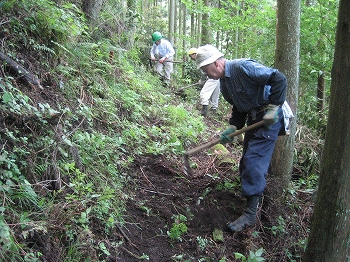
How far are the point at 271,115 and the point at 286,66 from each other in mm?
1119

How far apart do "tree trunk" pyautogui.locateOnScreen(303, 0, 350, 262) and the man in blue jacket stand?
3.34 ft

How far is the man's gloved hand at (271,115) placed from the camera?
3643 millimetres

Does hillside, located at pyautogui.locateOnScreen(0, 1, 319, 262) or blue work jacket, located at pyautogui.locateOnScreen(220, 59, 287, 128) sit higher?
blue work jacket, located at pyautogui.locateOnScreen(220, 59, 287, 128)

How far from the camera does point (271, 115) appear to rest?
3641mm

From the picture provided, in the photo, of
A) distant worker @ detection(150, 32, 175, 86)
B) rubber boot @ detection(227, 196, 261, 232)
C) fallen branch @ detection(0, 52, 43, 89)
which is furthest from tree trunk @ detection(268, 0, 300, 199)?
distant worker @ detection(150, 32, 175, 86)

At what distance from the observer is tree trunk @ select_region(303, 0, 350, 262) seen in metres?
2.48

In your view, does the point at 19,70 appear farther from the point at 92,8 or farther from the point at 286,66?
the point at 92,8

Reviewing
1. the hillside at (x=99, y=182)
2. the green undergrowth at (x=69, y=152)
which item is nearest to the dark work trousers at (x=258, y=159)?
the hillside at (x=99, y=182)

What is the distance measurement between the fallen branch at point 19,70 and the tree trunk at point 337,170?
10.6 ft

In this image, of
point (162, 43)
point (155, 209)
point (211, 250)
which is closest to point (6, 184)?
point (155, 209)

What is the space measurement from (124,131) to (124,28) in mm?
3788

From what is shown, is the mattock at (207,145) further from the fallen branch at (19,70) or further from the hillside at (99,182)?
the fallen branch at (19,70)

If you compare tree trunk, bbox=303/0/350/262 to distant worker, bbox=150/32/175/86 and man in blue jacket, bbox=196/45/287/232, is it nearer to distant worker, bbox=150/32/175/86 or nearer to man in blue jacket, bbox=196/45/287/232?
man in blue jacket, bbox=196/45/287/232

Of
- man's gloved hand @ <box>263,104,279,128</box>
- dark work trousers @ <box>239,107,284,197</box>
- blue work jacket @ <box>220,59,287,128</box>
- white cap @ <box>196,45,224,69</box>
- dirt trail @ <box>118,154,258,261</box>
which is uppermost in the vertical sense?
white cap @ <box>196,45,224,69</box>
